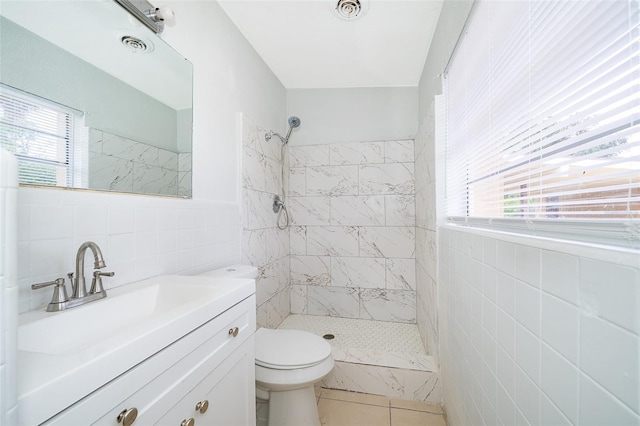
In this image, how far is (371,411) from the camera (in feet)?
5.61

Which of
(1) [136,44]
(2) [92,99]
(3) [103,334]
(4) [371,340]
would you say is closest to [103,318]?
(3) [103,334]

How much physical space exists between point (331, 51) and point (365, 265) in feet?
6.32

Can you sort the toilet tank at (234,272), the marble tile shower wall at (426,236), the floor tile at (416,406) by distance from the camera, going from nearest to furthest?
the toilet tank at (234,272), the floor tile at (416,406), the marble tile shower wall at (426,236)

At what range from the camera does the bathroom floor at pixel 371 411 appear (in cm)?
162

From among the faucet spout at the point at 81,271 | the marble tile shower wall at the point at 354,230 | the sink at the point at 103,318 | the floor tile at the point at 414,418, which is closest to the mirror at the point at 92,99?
the faucet spout at the point at 81,271

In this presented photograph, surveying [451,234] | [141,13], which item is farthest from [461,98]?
[141,13]

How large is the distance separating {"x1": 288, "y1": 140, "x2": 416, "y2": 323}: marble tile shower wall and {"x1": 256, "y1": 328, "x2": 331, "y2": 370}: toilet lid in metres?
1.12

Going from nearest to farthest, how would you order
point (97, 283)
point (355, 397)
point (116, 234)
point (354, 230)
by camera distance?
point (97, 283)
point (116, 234)
point (355, 397)
point (354, 230)

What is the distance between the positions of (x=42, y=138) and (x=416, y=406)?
2.28m

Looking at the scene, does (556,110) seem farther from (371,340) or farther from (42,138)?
(371,340)

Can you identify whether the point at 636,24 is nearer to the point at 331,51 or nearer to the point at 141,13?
the point at 141,13

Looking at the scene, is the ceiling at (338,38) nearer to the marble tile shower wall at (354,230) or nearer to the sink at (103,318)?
the marble tile shower wall at (354,230)

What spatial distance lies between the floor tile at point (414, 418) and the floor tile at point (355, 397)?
0.09 metres

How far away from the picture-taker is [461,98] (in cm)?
140
